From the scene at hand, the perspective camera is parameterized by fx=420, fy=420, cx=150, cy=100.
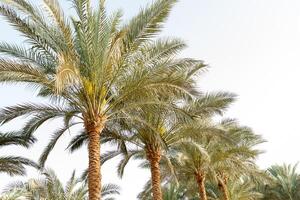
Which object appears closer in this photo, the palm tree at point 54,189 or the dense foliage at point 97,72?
the dense foliage at point 97,72

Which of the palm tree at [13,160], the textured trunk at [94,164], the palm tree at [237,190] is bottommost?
the textured trunk at [94,164]

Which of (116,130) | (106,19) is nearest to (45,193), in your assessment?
(116,130)

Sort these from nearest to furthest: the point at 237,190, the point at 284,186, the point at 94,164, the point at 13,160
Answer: the point at 94,164, the point at 13,160, the point at 237,190, the point at 284,186

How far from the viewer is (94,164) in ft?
40.7

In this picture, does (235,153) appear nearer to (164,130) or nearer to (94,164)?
(164,130)

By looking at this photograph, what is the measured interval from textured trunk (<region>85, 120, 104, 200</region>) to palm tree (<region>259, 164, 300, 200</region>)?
27.8m

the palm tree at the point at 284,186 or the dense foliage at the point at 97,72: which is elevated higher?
the palm tree at the point at 284,186

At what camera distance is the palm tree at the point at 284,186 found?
37.4 metres

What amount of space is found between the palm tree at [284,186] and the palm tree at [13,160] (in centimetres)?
2463

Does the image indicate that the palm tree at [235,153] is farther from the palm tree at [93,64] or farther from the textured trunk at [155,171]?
the palm tree at [93,64]

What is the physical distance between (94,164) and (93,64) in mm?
2961

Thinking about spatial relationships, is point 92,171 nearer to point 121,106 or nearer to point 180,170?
point 121,106

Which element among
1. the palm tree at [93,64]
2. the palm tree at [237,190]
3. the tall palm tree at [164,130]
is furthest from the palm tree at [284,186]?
the palm tree at [93,64]

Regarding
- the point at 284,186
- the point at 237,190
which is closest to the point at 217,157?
the point at 237,190
